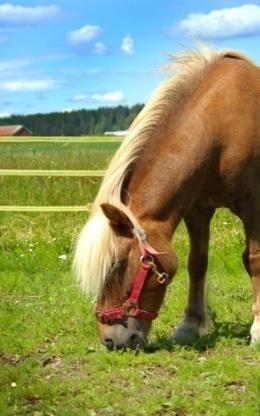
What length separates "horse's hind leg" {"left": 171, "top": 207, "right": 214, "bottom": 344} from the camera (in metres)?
5.39

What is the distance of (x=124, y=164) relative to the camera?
466 cm

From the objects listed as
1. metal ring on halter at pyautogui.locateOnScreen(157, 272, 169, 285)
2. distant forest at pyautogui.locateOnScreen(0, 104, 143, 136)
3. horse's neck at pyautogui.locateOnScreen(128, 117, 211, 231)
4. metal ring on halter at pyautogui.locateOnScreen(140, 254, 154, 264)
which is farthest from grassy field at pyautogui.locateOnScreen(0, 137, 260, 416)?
distant forest at pyautogui.locateOnScreen(0, 104, 143, 136)

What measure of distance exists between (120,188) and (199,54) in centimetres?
108

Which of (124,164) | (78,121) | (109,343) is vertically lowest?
(78,121)

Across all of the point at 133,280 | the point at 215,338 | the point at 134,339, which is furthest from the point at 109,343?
the point at 215,338

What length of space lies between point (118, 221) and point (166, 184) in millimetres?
378

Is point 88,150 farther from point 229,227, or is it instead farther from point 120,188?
point 120,188

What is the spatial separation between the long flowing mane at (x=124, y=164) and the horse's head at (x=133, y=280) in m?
0.05

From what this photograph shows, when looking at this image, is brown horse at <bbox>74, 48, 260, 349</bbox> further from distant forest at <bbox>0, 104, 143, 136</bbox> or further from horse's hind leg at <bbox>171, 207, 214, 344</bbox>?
distant forest at <bbox>0, 104, 143, 136</bbox>

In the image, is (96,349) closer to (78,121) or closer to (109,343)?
(109,343)

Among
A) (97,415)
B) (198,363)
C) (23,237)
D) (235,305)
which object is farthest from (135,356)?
(23,237)

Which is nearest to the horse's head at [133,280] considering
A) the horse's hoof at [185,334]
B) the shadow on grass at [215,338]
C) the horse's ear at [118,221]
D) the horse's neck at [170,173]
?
the horse's ear at [118,221]

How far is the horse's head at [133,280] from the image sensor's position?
456cm

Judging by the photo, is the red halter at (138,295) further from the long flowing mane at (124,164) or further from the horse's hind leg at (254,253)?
the horse's hind leg at (254,253)
